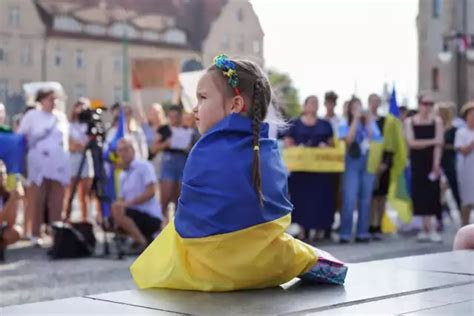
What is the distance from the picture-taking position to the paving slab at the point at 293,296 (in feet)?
12.2

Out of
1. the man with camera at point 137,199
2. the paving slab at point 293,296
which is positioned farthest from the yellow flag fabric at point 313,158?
the paving slab at point 293,296

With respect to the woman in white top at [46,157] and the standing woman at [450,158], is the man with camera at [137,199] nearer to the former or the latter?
the woman in white top at [46,157]

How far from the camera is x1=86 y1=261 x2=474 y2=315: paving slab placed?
12.2 feet

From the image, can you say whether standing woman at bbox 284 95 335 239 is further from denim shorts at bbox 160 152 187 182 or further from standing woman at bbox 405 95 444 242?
denim shorts at bbox 160 152 187 182

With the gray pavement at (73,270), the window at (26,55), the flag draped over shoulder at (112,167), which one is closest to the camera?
the gray pavement at (73,270)

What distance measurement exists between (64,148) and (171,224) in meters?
7.73

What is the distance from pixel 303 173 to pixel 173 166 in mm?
1637

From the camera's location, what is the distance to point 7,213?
10203mm

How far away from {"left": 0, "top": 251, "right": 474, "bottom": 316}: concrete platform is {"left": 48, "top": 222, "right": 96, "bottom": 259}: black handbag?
579 cm

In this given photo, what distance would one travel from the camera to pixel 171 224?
424 centimetres

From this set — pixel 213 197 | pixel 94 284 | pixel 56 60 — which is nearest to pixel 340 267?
pixel 213 197

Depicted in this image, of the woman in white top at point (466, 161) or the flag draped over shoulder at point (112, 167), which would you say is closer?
the flag draped over shoulder at point (112, 167)

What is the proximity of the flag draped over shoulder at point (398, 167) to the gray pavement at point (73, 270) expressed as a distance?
3.37 ft

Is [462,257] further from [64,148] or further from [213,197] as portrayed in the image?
[64,148]
